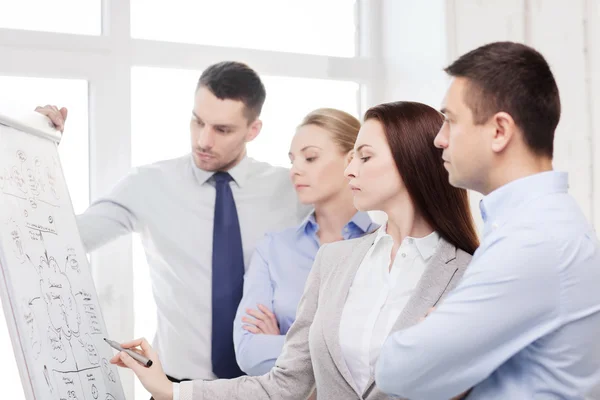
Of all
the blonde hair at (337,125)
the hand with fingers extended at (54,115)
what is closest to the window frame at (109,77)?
the hand with fingers extended at (54,115)

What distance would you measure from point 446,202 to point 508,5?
5.32ft

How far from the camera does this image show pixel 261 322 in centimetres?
233

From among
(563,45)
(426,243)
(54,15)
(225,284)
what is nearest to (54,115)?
(225,284)

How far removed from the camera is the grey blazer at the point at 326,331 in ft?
5.84

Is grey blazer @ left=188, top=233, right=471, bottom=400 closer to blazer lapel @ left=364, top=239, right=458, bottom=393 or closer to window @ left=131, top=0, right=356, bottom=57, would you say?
blazer lapel @ left=364, top=239, right=458, bottom=393

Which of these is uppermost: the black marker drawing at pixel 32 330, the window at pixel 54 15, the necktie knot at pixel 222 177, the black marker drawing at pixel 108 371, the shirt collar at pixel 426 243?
the window at pixel 54 15

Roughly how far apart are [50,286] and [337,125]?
3.95 ft

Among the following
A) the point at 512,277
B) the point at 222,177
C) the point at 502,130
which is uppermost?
the point at 502,130

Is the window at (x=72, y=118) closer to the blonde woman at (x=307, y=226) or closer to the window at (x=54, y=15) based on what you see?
the window at (x=54, y=15)

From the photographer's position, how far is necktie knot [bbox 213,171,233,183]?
2.75 meters

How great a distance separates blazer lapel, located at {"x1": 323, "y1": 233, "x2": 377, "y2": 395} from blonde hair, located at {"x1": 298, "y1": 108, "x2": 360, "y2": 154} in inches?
24.1

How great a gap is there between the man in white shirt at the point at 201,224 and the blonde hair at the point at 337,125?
303 millimetres

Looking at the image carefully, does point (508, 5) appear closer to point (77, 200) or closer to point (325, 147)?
Result: point (325, 147)

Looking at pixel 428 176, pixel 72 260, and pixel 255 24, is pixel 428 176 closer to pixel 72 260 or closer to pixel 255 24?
pixel 72 260
